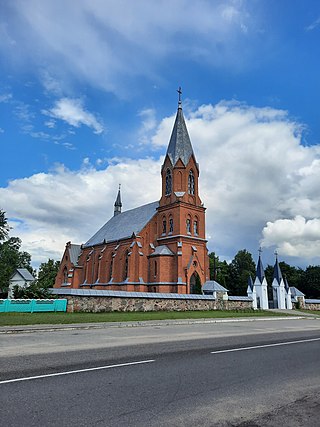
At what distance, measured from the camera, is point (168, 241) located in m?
43.1

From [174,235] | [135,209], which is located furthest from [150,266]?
[135,209]

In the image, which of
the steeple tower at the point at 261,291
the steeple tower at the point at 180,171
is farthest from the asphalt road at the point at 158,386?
the steeple tower at the point at 261,291

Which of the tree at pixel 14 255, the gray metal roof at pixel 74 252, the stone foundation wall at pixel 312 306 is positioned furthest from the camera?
the tree at pixel 14 255

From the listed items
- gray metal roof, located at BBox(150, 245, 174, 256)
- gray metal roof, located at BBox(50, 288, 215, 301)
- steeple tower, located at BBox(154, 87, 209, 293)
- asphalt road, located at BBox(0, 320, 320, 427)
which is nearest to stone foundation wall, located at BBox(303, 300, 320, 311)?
steeple tower, located at BBox(154, 87, 209, 293)

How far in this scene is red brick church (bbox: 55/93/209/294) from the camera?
41031mm

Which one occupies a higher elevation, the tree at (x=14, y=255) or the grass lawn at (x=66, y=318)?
the tree at (x=14, y=255)

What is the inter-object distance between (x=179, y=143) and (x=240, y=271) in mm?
45997

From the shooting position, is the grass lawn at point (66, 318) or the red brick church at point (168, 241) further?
the red brick church at point (168, 241)

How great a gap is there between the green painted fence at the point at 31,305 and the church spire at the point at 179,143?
2510 cm

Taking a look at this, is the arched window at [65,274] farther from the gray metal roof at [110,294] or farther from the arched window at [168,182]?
the gray metal roof at [110,294]

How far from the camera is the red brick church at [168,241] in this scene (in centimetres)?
4103

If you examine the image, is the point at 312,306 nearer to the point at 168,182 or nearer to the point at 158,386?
the point at 168,182

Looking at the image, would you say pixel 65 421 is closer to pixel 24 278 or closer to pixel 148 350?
pixel 148 350

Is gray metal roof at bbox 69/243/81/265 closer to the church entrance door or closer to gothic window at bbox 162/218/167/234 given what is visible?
gothic window at bbox 162/218/167/234
